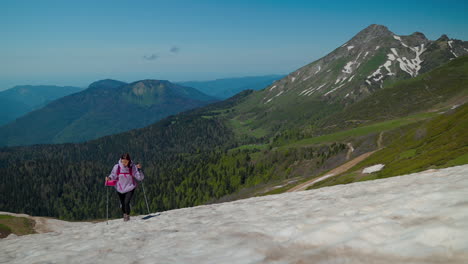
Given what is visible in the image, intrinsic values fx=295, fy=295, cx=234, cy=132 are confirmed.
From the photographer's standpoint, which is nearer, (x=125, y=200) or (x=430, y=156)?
(x=125, y=200)

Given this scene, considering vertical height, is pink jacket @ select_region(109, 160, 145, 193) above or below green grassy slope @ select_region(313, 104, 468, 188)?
above

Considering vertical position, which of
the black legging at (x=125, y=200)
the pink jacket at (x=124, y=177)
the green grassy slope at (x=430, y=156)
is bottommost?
the green grassy slope at (x=430, y=156)

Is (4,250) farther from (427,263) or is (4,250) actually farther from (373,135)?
(373,135)

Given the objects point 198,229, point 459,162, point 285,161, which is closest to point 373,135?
point 285,161

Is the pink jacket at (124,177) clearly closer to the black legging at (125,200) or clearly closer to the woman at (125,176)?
the woman at (125,176)

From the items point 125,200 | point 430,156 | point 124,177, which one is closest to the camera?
point 124,177

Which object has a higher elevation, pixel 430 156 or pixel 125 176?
pixel 125 176

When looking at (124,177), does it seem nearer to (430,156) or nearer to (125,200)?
(125,200)

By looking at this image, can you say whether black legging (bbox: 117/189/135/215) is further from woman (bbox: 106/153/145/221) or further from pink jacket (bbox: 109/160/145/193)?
pink jacket (bbox: 109/160/145/193)

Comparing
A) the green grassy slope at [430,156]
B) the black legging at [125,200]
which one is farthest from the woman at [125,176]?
the green grassy slope at [430,156]

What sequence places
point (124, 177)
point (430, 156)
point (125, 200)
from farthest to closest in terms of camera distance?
point (430, 156)
point (125, 200)
point (124, 177)

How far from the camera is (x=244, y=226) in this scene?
12.0m

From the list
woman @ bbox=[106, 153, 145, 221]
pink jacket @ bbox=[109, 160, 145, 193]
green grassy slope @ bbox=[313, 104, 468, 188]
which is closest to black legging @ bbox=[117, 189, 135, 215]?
woman @ bbox=[106, 153, 145, 221]

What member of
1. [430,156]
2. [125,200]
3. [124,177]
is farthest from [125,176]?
[430,156]
